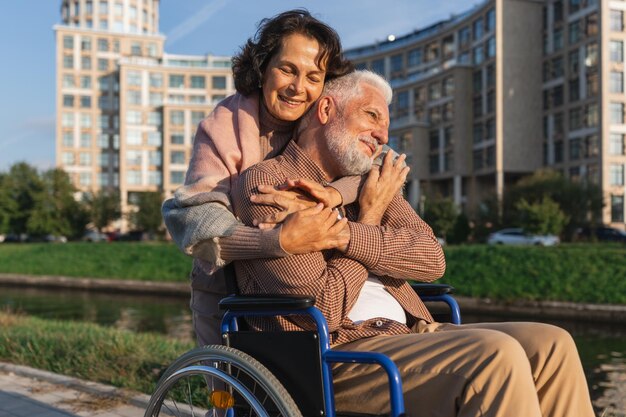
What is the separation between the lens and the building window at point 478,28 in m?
58.5

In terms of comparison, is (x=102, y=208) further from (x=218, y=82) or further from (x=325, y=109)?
(x=325, y=109)

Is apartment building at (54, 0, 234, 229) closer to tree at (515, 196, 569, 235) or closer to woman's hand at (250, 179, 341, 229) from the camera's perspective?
tree at (515, 196, 569, 235)

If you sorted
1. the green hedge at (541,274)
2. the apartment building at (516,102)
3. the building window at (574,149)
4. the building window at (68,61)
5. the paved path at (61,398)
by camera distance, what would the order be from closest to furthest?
the paved path at (61,398)
the green hedge at (541,274)
the apartment building at (516,102)
the building window at (574,149)
the building window at (68,61)

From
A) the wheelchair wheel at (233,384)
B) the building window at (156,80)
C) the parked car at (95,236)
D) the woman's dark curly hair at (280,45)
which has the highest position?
the building window at (156,80)

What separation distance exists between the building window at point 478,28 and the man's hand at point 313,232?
195 ft

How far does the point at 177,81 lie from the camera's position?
3120 inches

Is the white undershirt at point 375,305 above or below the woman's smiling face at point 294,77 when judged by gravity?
below

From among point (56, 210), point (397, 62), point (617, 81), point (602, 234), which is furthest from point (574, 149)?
point (56, 210)

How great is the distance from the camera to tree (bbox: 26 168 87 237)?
158 feet

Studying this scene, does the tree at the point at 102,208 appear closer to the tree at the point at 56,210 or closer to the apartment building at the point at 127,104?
the tree at the point at 56,210

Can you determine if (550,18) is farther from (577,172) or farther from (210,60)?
(210,60)

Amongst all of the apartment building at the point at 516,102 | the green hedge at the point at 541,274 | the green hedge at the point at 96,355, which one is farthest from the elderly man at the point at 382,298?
the apartment building at the point at 516,102

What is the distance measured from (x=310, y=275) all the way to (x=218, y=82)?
3181 inches

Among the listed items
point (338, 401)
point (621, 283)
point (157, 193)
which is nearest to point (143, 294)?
point (621, 283)
